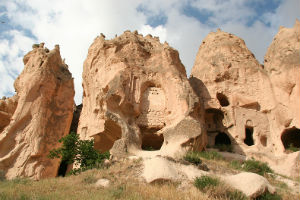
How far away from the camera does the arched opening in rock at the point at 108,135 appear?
12.4 m

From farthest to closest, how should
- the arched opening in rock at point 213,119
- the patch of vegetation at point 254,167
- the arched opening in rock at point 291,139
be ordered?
the arched opening in rock at point 213,119 < the arched opening in rock at point 291,139 < the patch of vegetation at point 254,167

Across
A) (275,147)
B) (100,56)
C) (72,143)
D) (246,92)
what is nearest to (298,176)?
(275,147)

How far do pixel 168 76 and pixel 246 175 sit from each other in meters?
7.25

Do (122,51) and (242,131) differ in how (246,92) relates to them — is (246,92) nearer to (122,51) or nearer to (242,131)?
(242,131)

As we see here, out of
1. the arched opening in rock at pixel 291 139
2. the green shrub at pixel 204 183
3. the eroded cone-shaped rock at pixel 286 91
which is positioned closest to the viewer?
the green shrub at pixel 204 183

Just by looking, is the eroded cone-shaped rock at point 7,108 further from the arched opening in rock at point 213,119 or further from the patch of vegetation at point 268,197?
the patch of vegetation at point 268,197

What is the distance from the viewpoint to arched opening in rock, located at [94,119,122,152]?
12363mm

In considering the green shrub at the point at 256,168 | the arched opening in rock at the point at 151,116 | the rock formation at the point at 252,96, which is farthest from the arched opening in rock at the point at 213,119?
the green shrub at the point at 256,168

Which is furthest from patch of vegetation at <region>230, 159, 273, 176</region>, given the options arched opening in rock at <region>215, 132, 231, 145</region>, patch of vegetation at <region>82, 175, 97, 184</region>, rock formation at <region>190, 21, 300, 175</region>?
patch of vegetation at <region>82, 175, 97, 184</region>

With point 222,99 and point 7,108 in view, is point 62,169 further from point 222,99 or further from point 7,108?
point 222,99

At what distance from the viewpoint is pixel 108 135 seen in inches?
522

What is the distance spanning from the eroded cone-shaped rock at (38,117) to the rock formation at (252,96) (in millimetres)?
7662

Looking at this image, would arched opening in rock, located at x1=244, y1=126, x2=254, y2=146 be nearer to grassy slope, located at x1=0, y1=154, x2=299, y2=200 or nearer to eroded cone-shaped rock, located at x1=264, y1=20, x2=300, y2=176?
eroded cone-shaped rock, located at x1=264, y1=20, x2=300, y2=176

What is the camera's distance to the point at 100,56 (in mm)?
15266
